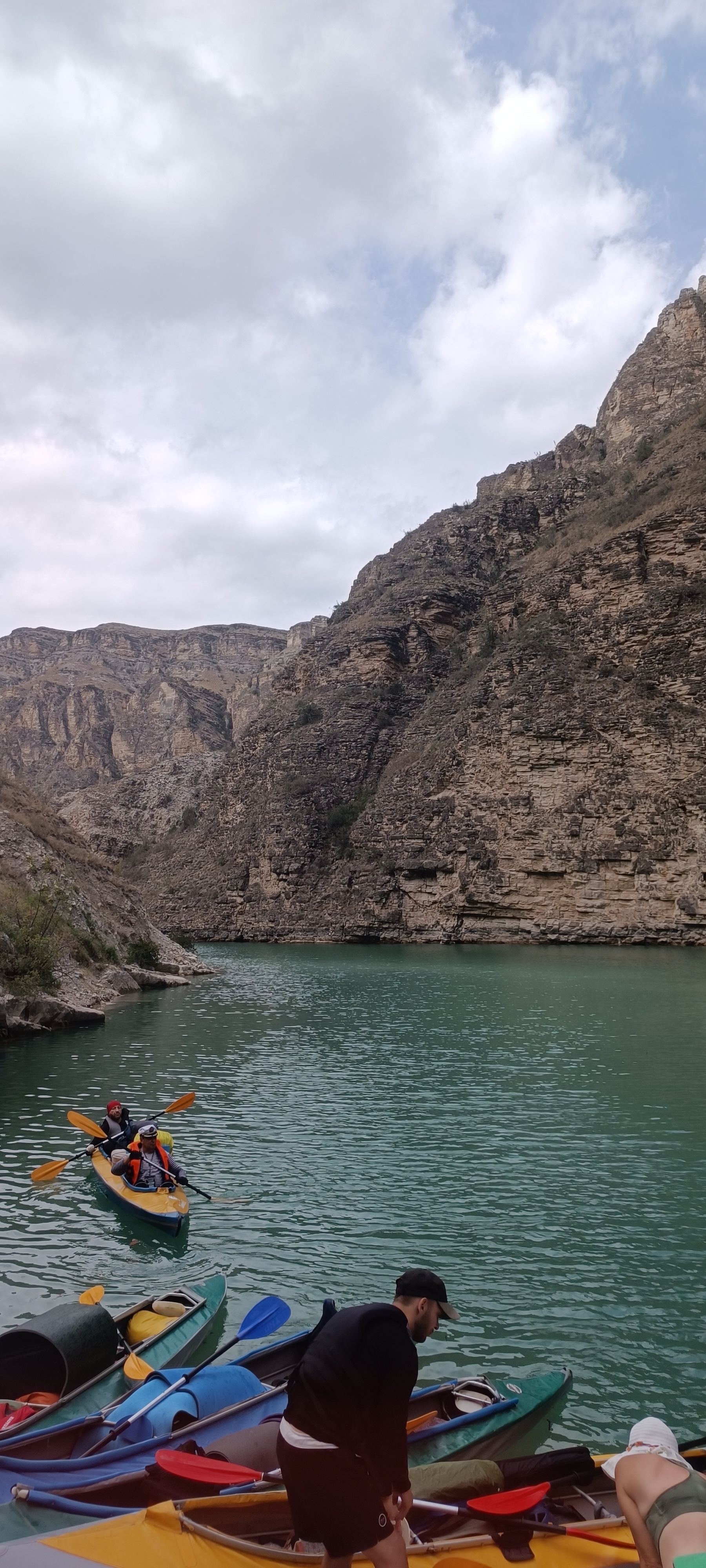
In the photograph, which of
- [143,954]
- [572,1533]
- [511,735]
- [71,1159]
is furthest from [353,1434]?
[511,735]

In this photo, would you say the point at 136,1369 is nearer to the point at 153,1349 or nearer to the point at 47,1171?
the point at 153,1349

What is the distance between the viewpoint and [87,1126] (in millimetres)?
12469

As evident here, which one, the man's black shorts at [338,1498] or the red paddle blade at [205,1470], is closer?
the man's black shorts at [338,1498]

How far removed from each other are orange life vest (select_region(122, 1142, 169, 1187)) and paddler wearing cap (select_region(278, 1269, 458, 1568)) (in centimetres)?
758

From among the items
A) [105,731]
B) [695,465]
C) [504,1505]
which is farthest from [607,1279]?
[105,731]

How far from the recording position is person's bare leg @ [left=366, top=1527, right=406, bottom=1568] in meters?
3.30

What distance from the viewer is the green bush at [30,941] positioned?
23.0m

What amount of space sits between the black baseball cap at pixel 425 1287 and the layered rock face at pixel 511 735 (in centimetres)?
4542

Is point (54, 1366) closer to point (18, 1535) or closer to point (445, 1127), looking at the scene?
point (18, 1535)

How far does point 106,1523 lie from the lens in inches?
161

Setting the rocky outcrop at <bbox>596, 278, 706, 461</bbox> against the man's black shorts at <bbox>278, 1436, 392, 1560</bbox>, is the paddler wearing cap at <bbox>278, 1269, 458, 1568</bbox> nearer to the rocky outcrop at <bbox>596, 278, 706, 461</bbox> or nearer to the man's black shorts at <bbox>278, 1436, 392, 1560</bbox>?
the man's black shorts at <bbox>278, 1436, 392, 1560</bbox>

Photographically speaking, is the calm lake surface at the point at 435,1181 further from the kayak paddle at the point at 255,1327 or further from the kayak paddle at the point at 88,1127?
the kayak paddle at the point at 255,1327

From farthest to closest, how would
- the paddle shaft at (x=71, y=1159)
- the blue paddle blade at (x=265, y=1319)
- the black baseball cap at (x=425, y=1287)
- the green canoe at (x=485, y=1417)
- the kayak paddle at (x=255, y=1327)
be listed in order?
the paddle shaft at (x=71, y=1159) → the blue paddle blade at (x=265, y=1319) → the kayak paddle at (x=255, y=1327) → the green canoe at (x=485, y=1417) → the black baseball cap at (x=425, y=1287)

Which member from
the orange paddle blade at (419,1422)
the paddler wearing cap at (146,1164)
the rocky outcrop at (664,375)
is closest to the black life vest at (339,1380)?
the orange paddle blade at (419,1422)
